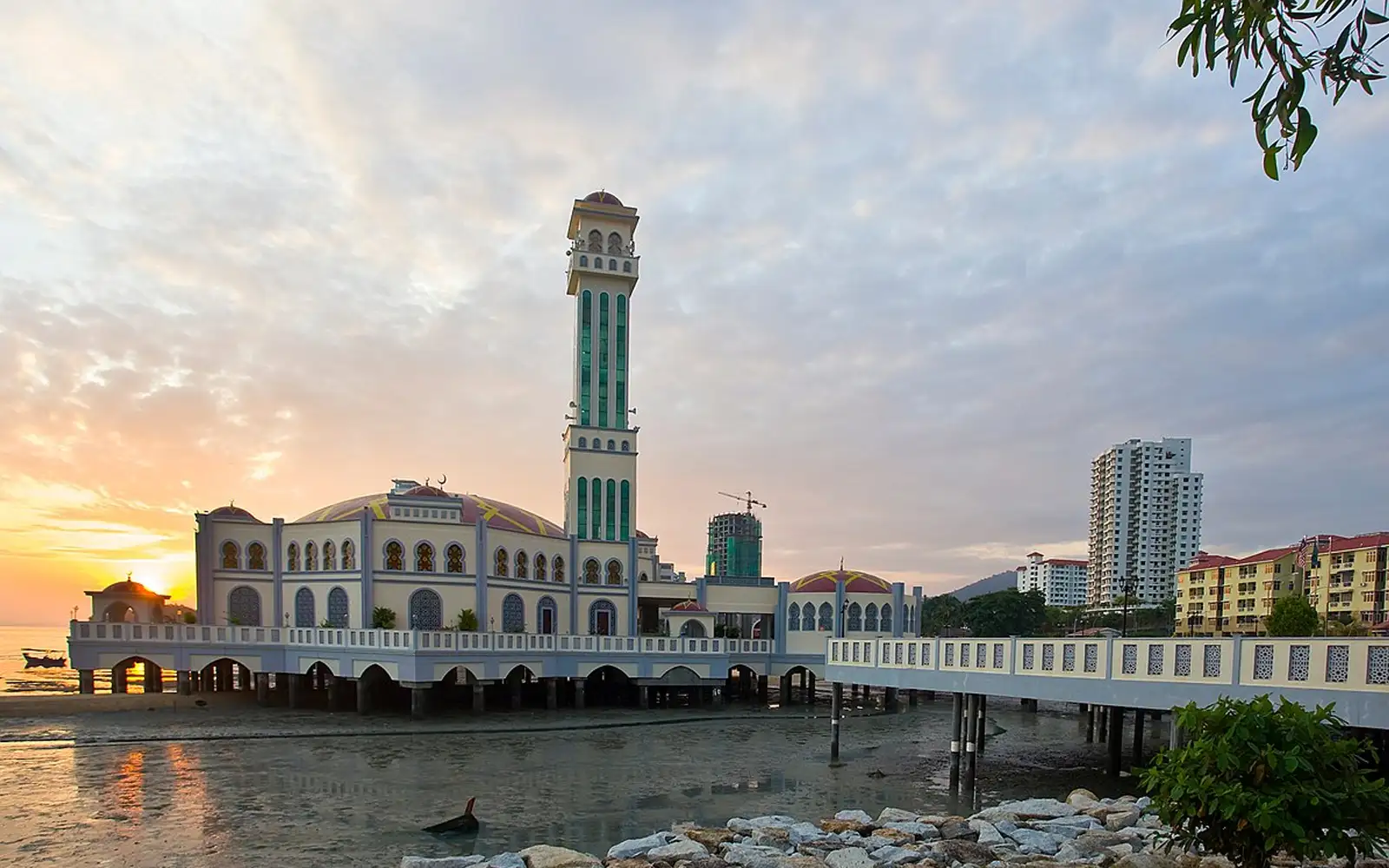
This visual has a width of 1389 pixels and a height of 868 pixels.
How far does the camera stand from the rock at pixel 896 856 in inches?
533

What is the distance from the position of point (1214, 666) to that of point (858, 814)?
697cm

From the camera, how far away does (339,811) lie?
1902 centimetres

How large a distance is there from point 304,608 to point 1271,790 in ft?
125

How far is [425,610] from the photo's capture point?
38.2m

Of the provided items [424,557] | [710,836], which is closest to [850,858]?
[710,836]

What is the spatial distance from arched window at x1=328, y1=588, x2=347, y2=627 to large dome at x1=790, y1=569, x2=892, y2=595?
66.3 ft

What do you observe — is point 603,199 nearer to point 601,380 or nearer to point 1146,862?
point 601,380

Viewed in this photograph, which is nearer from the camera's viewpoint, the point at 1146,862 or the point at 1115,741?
the point at 1146,862

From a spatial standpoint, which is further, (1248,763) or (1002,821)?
(1002,821)

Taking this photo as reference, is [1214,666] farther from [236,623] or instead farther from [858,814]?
[236,623]

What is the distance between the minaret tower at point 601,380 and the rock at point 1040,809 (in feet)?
112

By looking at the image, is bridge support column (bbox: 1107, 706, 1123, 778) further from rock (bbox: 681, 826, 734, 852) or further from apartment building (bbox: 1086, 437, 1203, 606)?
apartment building (bbox: 1086, 437, 1203, 606)

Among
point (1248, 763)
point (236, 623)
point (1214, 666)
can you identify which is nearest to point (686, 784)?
point (1214, 666)

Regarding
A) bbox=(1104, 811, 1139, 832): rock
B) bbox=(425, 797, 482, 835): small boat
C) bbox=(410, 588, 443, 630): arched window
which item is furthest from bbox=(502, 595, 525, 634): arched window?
bbox=(1104, 811, 1139, 832): rock
